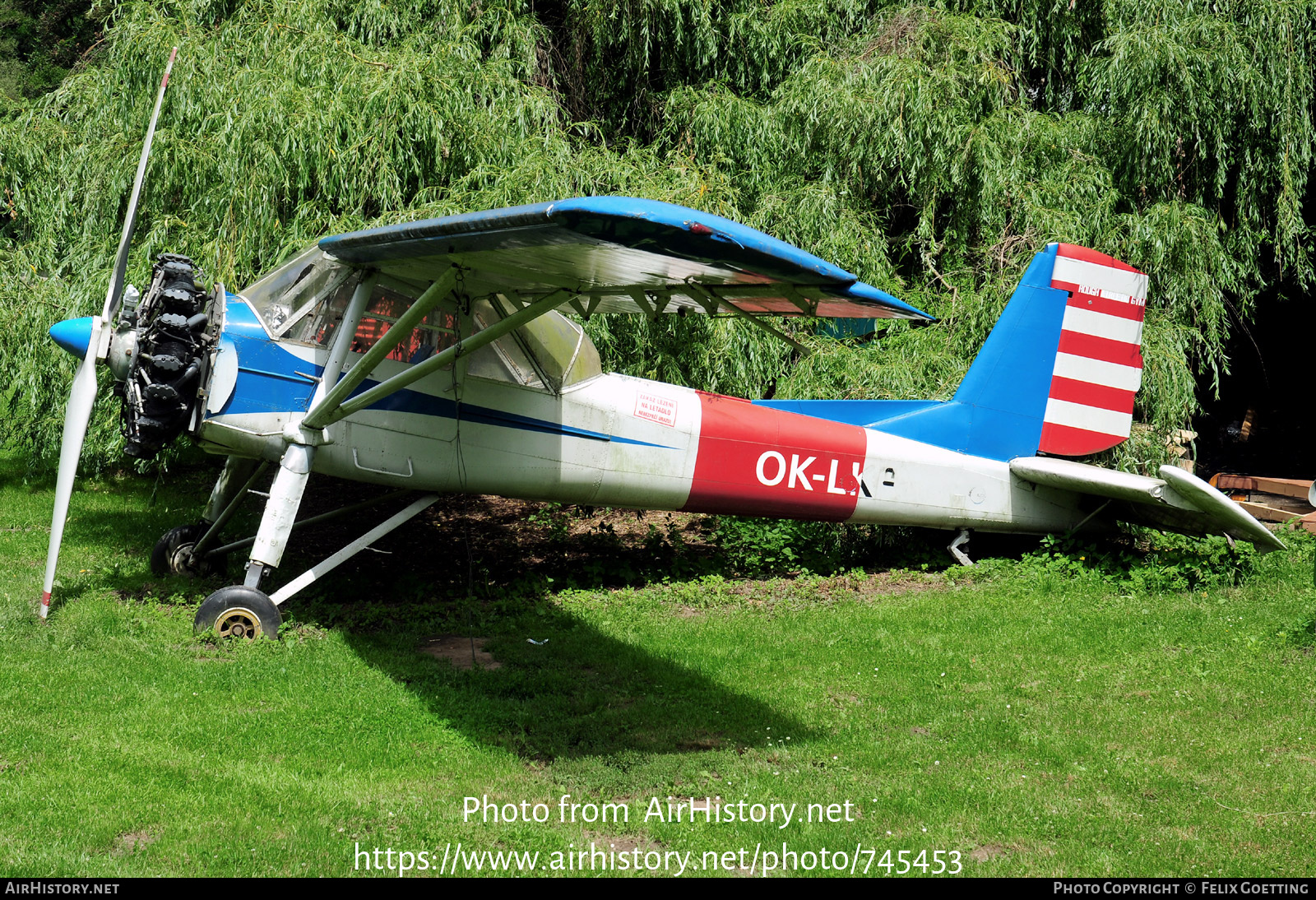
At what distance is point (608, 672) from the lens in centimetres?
620

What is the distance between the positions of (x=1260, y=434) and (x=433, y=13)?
10.9m

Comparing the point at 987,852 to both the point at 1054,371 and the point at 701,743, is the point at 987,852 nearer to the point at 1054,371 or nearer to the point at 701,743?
the point at 701,743

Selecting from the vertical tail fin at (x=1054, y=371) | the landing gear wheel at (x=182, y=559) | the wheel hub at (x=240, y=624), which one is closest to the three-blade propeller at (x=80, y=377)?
the wheel hub at (x=240, y=624)

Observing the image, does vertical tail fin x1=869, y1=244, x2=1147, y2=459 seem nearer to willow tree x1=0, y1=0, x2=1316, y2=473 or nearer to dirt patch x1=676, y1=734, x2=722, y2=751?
willow tree x1=0, y1=0, x2=1316, y2=473

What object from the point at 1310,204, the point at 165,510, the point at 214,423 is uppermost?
the point at 1310,204

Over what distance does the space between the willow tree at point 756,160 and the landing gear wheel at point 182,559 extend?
1.85 m

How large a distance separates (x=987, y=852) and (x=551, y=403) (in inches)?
169

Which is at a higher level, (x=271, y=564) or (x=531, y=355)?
(x=531, y=355)

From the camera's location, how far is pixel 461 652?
22.0 ft

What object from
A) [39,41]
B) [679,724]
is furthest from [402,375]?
[39,41]

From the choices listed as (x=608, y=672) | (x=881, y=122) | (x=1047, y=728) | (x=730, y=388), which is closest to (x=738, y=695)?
(x=608, y=672)

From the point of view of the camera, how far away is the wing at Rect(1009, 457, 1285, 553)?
6.59 m
